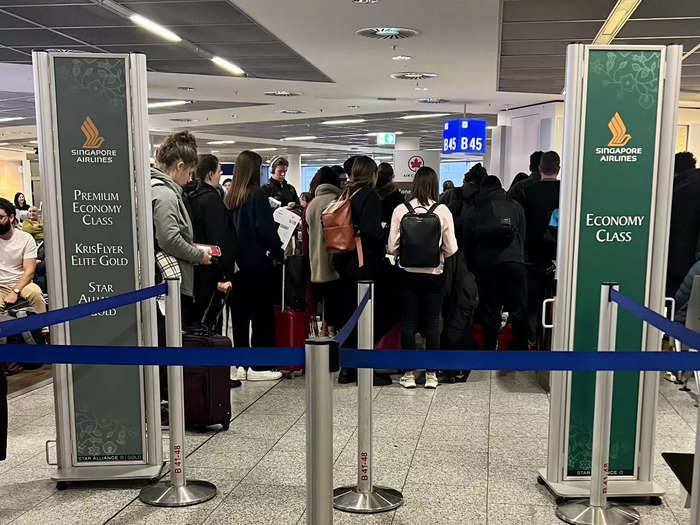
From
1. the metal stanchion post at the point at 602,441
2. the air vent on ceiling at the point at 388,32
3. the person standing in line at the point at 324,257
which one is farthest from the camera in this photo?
the air vent on ceiling at the point at 388,32

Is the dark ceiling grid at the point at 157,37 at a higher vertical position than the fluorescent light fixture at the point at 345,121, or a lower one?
higher

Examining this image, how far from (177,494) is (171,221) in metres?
1.41

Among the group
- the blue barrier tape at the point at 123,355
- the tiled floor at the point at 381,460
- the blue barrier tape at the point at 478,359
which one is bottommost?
the tiled floor at the point at 381,460

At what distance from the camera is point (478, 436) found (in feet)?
13.3

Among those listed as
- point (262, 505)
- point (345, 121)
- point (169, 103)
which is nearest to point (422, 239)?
point (262, 505)

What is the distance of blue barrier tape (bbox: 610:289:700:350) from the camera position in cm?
204

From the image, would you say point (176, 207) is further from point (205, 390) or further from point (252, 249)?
point (252, 249)

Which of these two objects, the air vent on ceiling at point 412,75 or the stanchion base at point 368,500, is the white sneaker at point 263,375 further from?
the air vent on ceiling at point 412,75

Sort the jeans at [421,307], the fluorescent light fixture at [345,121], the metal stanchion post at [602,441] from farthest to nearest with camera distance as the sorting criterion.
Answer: the fluorescent light fixture at [345,121]
the jeans at [421,307]
the metal stanchion post at [602,441]

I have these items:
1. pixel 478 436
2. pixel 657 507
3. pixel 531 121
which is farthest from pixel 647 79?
pixel 531 121

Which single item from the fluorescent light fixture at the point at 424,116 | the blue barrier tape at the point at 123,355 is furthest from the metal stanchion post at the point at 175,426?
the fluorescent light fixture at the point at 424,116

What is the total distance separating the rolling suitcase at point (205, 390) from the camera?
3.94 meters

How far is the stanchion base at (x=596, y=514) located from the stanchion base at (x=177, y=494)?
1566 mm

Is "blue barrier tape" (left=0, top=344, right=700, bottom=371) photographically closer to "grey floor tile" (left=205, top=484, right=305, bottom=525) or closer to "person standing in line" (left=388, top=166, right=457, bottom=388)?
"grey floor tile" (left=205, top=484, right=305, bottom=525)
